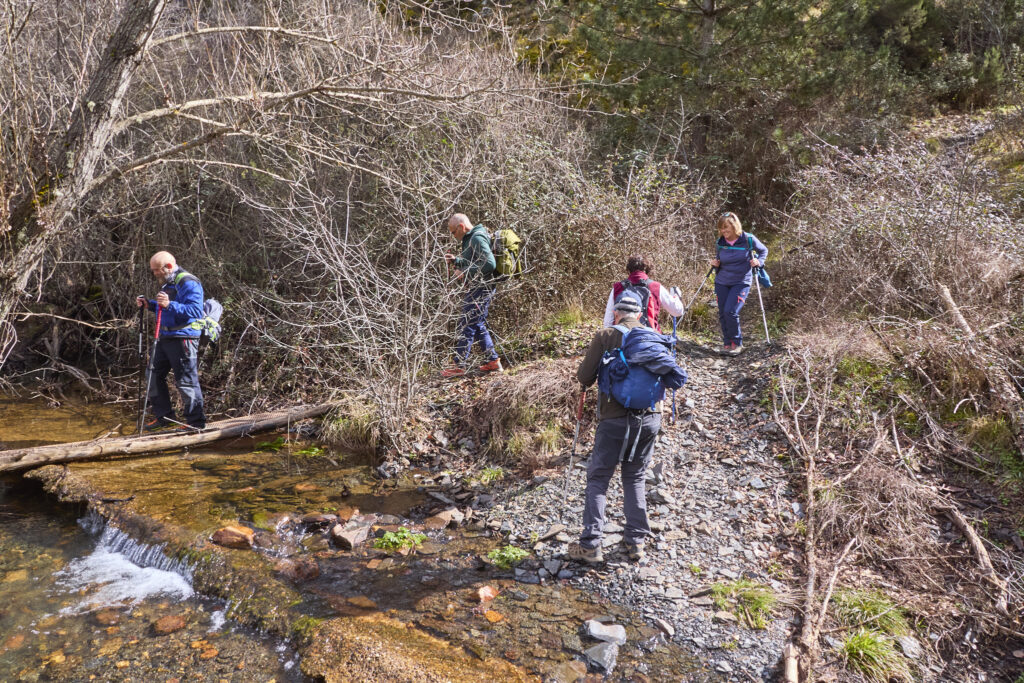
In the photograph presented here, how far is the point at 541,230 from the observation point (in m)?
9.23

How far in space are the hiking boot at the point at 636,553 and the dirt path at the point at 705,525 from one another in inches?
2.0

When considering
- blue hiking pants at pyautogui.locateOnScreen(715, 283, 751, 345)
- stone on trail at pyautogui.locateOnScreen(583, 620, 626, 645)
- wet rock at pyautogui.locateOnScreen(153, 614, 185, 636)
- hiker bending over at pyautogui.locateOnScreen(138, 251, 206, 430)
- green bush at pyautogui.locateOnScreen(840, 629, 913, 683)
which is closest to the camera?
green bush at pyautogui.locateOnScreen(840, 629, 913, 683)

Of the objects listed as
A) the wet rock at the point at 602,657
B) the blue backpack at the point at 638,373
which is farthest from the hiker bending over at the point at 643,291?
the wet rock at the point at 602,657

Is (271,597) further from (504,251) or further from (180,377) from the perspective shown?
(504,251)

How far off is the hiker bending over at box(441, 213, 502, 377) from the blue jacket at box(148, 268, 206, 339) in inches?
113

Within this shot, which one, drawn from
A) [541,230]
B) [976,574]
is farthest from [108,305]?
[976,574]

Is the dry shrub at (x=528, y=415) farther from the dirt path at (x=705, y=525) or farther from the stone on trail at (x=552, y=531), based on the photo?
the stone on trail at (x=552, y=531)

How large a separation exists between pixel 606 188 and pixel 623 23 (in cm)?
421

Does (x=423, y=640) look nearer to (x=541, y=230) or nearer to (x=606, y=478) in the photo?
(x=606, y=478)

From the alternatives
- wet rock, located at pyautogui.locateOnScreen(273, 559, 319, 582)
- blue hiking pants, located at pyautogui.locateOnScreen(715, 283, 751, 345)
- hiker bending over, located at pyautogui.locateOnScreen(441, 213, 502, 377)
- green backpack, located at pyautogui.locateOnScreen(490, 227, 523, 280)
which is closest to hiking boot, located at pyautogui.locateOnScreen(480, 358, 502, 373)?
hiker bending over, located at pyautogui.locateOnScreen(441, 213, 502, 377)

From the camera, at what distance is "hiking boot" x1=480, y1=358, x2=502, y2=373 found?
8.36m

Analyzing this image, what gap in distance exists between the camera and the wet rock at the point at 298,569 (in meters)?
5.30

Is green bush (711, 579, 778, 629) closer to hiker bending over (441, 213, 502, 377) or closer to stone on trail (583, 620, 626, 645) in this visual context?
stone on trail (583, 620, 626, 645)

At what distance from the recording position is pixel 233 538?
5.71 m
